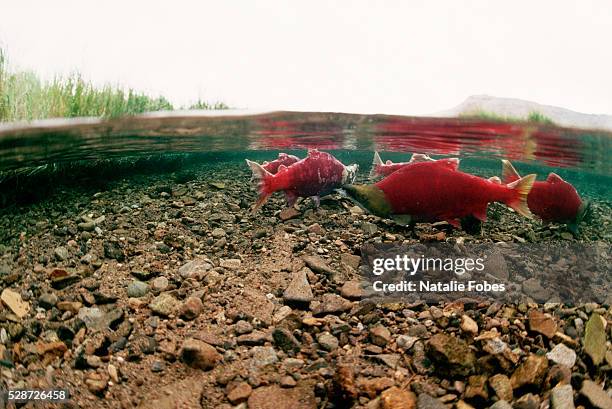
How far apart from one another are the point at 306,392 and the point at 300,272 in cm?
67

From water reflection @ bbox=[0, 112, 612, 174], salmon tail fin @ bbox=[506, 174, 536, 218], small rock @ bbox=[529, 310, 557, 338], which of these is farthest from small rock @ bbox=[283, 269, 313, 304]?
water reflection @ bbox=[0, 112, 612, 174]

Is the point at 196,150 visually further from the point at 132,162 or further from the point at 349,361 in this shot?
the point at 349,361

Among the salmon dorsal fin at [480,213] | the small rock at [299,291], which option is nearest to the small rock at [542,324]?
the salmon dorsal fin at [480,213]

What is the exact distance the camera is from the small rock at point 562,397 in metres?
1.41

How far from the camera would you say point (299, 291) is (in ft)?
6.30

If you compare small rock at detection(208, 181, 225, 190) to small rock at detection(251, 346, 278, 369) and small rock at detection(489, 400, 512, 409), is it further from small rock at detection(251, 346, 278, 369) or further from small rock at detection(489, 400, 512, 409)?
small rock at detection(489, 400, 512, 409)

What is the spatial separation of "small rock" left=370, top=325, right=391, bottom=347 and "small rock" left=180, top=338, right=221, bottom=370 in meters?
0.68

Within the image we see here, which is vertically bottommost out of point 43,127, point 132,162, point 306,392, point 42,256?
point 306,392

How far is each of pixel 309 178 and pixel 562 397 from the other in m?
1.57

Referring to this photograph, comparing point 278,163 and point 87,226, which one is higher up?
point 278,163

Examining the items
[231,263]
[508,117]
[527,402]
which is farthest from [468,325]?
[508,117]

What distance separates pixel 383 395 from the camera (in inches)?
56.4

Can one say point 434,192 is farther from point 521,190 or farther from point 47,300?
point 47,300

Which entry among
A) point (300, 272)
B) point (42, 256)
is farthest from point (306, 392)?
point (42, 256)
